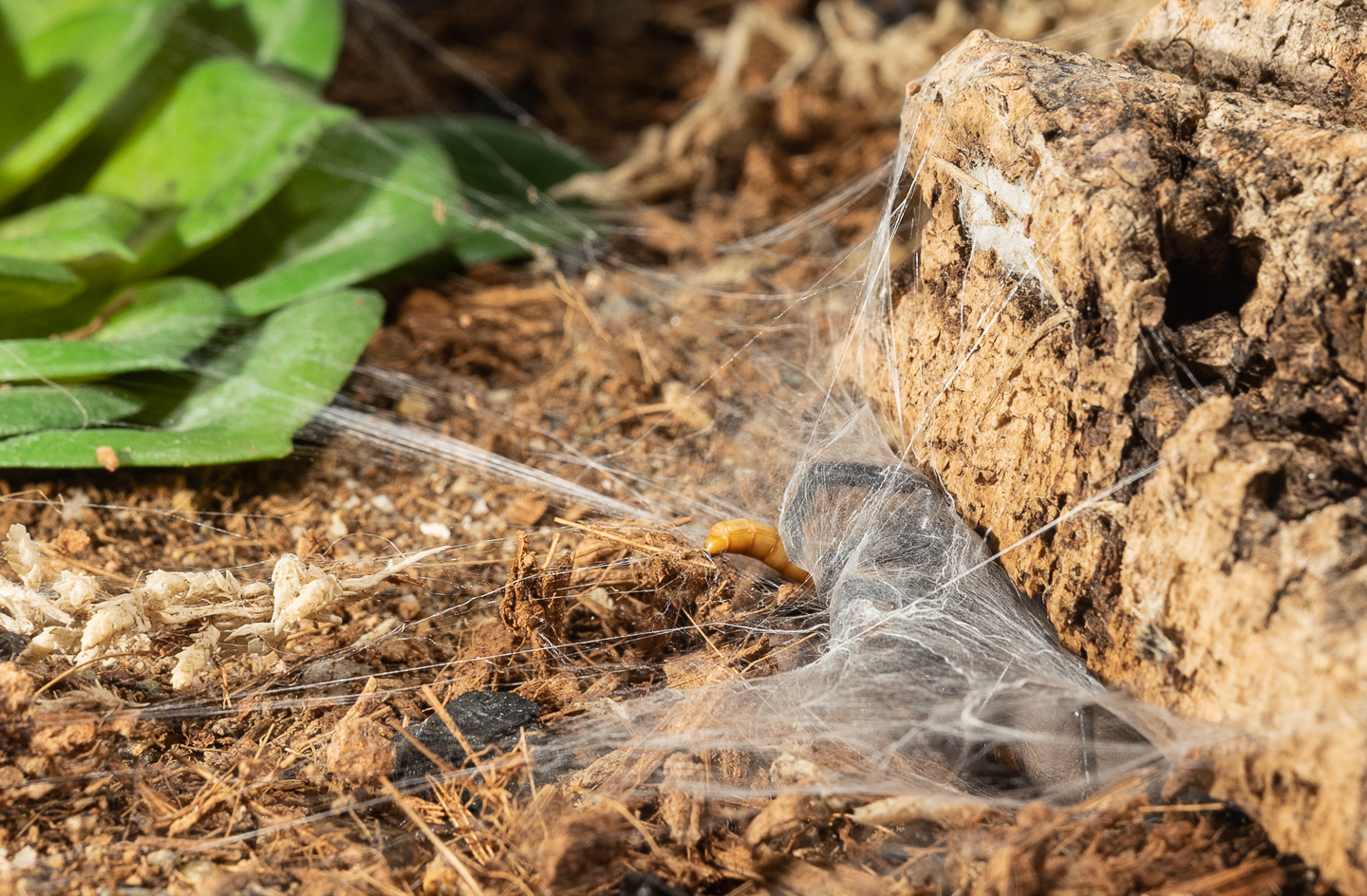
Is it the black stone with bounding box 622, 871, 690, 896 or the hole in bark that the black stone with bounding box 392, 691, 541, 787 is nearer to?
the black stone with bounding box 622, 871, 690, 896

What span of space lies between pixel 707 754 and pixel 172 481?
51.2 inches

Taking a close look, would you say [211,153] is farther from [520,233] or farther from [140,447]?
[140,447]

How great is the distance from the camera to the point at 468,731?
1.48 meters

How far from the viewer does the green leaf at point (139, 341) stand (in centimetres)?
197

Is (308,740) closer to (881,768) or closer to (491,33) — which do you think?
(881,768)

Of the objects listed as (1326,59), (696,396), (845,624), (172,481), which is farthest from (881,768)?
(172,481)

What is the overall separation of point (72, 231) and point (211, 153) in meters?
0.48

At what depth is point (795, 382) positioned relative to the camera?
7.13 ft

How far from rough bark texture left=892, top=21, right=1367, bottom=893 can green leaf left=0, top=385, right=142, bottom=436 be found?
1.67 metres

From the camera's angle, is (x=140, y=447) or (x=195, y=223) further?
(x=195, y=223)

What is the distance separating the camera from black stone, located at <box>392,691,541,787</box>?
1.44m

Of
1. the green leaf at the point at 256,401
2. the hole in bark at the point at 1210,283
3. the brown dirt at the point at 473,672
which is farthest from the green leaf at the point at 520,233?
the hole in bark at the point at 1210,283

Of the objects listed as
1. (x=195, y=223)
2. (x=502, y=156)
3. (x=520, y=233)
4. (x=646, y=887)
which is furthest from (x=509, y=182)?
(x=646, y=887)

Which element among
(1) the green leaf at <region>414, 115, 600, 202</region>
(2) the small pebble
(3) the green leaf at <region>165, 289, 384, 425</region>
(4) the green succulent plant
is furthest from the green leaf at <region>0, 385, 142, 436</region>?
(1) the green leaf at <region>414, 115, 600, 202</region>
